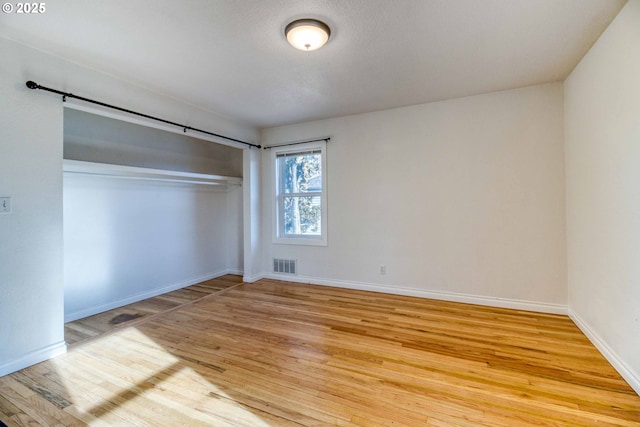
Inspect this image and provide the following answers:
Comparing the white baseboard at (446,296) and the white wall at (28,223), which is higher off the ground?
the white wall at (28,223)

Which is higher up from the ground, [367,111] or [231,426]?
[367,111]

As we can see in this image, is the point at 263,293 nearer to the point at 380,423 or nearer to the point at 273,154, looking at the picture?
the point at 273,154

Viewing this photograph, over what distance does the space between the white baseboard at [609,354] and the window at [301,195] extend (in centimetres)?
301

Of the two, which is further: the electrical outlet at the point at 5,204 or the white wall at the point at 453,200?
the white wall at the point at 453,200

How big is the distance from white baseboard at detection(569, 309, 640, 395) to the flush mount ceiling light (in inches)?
124

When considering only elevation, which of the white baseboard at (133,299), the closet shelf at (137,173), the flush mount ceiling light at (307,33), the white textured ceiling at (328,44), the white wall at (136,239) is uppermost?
the white textured ceiling at (328,44)

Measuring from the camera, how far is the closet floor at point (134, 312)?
2.74 m

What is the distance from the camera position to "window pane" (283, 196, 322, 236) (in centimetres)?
439

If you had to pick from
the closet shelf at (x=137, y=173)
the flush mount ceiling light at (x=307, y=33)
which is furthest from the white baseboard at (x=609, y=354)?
the closet shelf at (x=137, y=173)

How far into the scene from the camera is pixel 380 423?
5.03ft

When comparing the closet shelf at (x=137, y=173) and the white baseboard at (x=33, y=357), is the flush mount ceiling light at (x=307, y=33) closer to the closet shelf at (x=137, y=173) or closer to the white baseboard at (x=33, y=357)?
the closet shelf at (x=137, y=173)

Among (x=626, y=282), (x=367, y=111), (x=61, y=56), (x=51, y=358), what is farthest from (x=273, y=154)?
(x=626, y=282)

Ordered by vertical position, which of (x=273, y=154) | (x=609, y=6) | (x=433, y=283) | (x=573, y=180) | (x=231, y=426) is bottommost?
(x=231, y=426)

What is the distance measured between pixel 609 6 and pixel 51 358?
4934 millimetres
